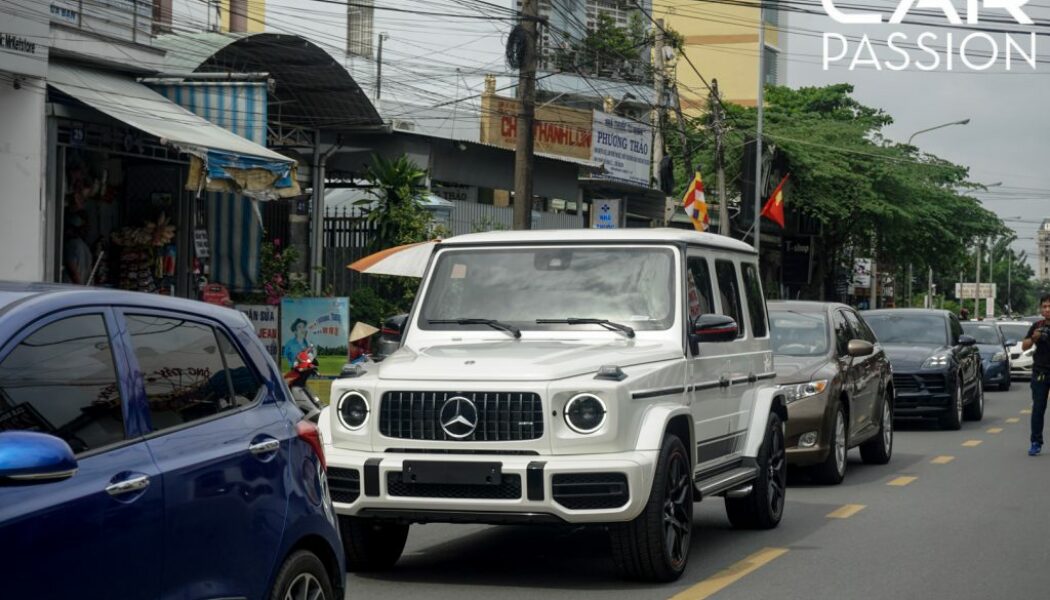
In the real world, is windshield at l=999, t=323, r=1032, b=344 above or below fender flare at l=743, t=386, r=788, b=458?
below

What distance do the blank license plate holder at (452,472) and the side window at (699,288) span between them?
2.05 meters

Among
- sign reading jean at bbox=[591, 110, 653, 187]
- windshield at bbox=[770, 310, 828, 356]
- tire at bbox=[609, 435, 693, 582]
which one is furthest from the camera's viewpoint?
sign reading jean at bbox=[591, 110, 653, 187]

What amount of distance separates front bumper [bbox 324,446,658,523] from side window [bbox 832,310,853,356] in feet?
23.2

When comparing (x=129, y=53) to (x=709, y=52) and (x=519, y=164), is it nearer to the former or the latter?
(x=519, y=164)

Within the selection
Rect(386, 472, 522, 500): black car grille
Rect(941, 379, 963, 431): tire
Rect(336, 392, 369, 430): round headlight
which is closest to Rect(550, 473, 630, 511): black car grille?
Rect(386, 472, 522, 500): black car grille

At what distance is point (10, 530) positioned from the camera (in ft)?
12.9

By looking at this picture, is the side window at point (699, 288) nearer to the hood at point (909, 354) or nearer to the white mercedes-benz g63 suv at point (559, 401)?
the white mercedes-benz g63 suv at point (559, 401)

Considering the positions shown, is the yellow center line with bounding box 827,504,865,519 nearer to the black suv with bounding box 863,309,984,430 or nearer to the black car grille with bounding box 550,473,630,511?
the black car grille with bounding box 550,473,630,511

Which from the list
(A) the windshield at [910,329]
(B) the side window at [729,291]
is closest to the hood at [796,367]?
(B) the side window at [729,291]

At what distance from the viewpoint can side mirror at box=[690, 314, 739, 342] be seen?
363 inches

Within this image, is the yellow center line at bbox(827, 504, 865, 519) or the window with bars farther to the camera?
the window with bars

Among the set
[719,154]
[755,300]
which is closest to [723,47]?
[719,154]

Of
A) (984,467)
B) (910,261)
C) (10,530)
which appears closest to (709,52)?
(910,261)

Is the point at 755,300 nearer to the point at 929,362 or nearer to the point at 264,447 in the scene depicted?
the point at 264,447
